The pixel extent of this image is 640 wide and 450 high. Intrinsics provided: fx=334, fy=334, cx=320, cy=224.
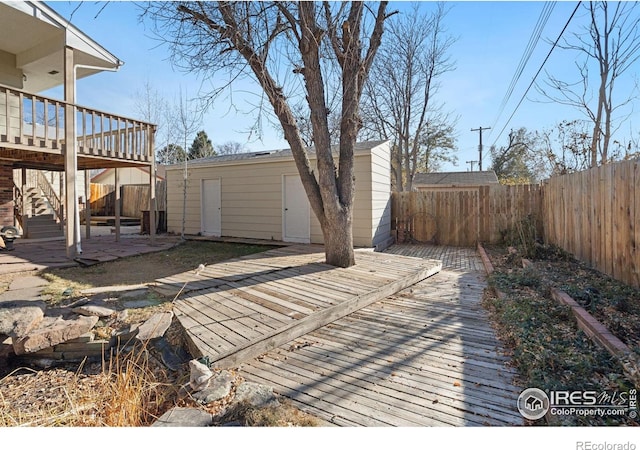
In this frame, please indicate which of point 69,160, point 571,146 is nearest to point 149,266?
point 69,160

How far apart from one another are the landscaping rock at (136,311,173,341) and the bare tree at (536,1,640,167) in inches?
345

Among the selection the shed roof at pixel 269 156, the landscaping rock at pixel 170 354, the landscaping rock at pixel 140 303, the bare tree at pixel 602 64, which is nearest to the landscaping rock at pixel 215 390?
the landscaping rock at pixel 170 354

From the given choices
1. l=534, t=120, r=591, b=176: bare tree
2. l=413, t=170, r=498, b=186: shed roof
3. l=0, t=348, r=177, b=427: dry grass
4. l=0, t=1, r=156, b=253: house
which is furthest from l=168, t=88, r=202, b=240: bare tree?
l=413, t=170, r=498, b=186: shed roof

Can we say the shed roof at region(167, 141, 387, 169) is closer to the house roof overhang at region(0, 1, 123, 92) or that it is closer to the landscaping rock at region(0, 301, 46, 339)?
the house roof overhang at region(0, 1, 123, 92)

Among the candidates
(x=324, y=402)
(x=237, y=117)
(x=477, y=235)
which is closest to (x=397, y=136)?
(x=477, y=235)

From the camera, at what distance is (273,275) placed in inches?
195

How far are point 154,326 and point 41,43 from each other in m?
7.69

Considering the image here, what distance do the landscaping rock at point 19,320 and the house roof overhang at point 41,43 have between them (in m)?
5.63

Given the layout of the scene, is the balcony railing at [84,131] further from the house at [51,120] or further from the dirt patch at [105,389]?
the dirt patch at [105,389]

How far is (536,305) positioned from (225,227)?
26.7 feet

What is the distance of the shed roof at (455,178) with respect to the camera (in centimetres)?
1931

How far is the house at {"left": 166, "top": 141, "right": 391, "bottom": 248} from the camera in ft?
25.9

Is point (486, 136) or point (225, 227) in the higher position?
point (486, 136)

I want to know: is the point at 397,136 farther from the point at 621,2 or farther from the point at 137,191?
the point at 137,191
